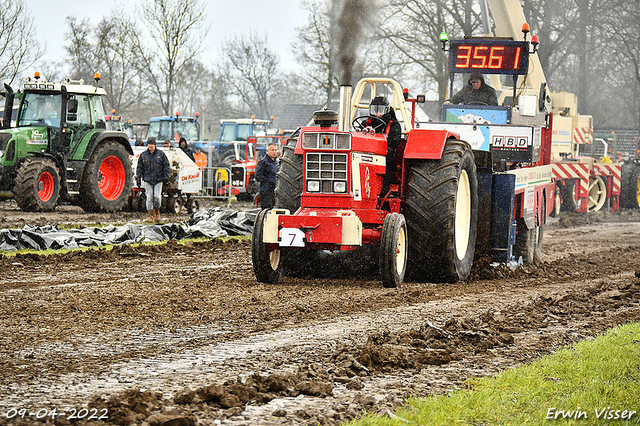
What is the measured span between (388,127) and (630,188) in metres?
17.6

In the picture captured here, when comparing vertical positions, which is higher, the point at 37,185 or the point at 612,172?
the point at 612,172

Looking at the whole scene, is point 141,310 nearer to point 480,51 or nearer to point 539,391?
point 539,391

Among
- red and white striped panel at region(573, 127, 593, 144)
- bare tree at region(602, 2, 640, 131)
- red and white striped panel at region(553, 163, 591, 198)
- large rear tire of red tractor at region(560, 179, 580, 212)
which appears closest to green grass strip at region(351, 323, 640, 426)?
red and white striped panel at region(553, 163, 591, 198)

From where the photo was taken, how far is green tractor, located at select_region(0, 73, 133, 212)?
17.7 metres

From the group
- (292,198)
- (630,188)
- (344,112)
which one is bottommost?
(630,188)

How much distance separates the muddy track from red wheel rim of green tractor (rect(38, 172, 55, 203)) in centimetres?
737

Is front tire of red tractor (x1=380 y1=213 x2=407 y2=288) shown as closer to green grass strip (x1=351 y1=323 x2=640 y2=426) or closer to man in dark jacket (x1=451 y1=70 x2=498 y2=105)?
green grass strip (x1=351 y1=323 x2=640 y2=426)

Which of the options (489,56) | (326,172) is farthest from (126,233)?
(489,56)

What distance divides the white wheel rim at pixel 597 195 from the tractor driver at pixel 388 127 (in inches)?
624

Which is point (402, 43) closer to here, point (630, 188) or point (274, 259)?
point (630, 188)

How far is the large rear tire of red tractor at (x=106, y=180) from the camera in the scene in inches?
719

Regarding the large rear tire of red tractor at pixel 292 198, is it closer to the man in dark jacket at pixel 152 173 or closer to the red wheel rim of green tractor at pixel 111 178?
the man in dark jacket at pixel 152 173

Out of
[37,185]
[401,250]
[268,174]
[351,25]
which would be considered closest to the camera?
[401,250]

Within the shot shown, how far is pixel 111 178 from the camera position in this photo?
19266mm
